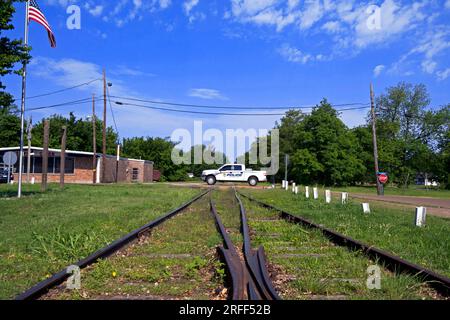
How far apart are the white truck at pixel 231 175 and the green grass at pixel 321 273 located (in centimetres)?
2866

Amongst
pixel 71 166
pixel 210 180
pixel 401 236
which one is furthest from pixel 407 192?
pixel 71 166

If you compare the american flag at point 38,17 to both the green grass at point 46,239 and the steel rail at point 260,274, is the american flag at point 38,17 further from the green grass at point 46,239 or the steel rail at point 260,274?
the steel rail at point 260,274

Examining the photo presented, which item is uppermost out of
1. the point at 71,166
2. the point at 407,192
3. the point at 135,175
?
the point at 71,166

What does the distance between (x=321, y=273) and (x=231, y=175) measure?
31834 millimetres

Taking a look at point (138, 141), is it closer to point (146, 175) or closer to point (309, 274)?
point (146, 175)

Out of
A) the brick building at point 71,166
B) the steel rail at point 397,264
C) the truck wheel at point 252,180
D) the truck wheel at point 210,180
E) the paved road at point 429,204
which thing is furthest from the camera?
the brick building at point 71,166

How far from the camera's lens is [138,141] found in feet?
244

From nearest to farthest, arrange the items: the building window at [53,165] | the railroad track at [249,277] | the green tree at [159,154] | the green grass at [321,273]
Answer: the railroad track at [249,277] → the green grass at [321,273] → the building window at [53,165] → the green tree at [159,154]

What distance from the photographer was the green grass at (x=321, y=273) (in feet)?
14.0

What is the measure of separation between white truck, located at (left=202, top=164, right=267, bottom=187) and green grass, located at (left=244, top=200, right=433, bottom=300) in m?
28.7

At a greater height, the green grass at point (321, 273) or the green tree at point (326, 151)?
the green tree at point (326, 151)

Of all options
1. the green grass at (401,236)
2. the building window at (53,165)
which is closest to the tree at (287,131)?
the building window at (53,165)

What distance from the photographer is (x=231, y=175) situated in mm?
36844

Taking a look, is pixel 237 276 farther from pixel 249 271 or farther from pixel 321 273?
pixel 321 273
